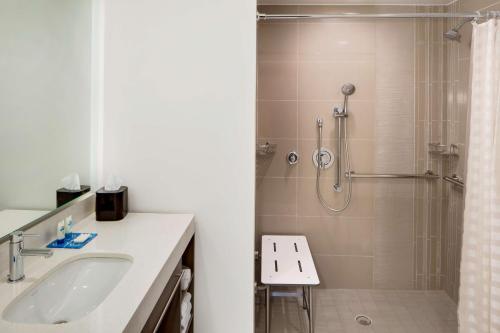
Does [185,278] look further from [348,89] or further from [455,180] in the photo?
[455,180]

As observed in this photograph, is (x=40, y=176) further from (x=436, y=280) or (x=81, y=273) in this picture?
(x=436, y=280)

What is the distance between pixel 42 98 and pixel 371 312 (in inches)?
98.9

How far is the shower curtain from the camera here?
1807 millimetres

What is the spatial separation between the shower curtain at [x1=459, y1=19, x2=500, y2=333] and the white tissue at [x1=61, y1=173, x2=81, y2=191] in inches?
77.8

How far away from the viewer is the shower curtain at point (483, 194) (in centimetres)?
181

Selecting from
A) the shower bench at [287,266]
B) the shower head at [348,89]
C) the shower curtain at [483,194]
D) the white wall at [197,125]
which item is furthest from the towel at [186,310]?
the shower head at [348,89]

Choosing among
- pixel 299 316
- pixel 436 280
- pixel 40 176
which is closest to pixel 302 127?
pixel 299 316

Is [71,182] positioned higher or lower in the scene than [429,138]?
lower

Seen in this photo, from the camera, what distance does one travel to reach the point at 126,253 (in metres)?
1.27

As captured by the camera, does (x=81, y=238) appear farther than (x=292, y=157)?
No

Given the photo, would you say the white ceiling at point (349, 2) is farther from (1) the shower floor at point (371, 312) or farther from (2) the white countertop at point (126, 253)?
(1) the shower floor at point (371, 312)

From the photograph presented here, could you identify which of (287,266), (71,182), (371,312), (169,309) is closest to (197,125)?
(71,182)

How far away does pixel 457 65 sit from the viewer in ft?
8.64

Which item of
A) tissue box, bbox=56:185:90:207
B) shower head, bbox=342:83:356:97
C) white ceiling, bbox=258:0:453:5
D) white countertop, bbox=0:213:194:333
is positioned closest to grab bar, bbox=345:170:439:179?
shower head, bbox=342:83:356:97
